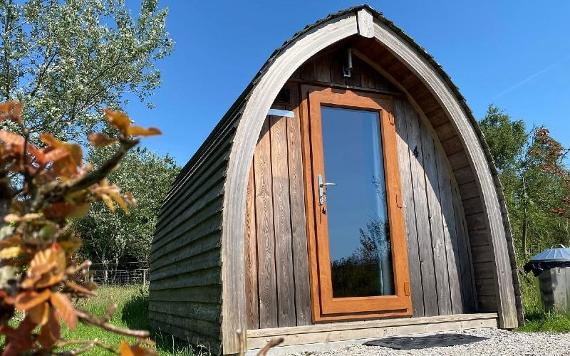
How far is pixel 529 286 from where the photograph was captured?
788 cm

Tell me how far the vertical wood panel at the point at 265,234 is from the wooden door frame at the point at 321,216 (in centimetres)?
37

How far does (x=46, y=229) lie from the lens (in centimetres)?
70

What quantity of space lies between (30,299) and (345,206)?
4.58 m

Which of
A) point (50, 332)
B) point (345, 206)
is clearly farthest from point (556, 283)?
point (50, 332)

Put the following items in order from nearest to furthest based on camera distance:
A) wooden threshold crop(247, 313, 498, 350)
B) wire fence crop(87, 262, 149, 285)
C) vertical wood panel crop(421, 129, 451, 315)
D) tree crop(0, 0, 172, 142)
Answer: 1. wooden threshold crop(247, 313, 498, 350)
2. vertical wood panel crop(421, 129, 451, 315)
3. tree crop(0, 0, 172, 142)
4. wire fence crop(87, 262, 149, 285)

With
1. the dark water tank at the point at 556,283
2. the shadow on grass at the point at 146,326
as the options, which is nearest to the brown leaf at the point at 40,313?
the shadow on grass at the point at 146,326

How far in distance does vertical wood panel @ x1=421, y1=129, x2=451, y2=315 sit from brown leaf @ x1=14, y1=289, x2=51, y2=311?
5.24 metres

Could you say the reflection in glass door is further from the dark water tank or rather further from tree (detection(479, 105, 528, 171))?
tree (detection(479, 105, 528, 171))

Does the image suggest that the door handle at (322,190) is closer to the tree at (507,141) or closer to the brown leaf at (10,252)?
the brown leaf at (10,252)

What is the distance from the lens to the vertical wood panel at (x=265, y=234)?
14.9ft

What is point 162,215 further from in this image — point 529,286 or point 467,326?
point 529,286

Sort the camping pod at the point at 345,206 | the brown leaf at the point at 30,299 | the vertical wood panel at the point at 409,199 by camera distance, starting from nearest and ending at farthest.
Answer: the brown leaf at the point at 30,299 < the camping pod at the point at 345,206 < the vertical wood panel at the point at 409,199

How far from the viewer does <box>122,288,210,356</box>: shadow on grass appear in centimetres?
440

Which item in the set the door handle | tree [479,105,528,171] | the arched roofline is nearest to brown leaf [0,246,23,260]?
the arched roofline
